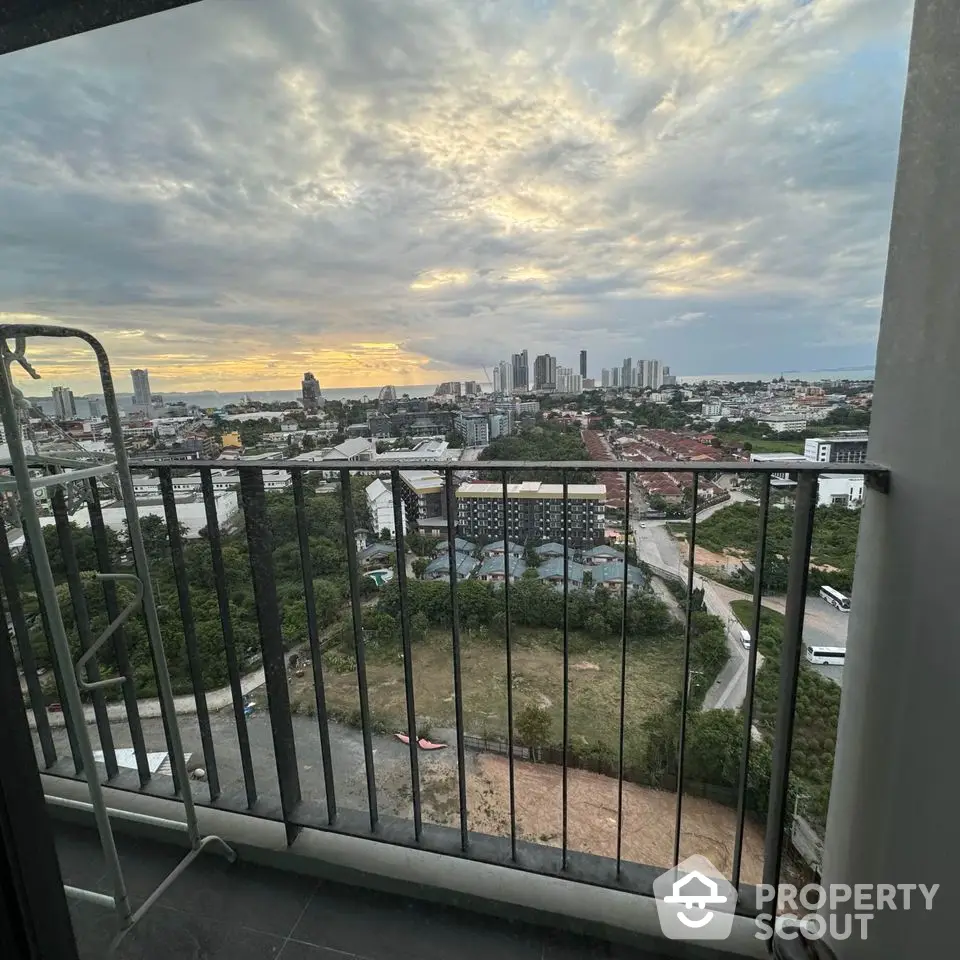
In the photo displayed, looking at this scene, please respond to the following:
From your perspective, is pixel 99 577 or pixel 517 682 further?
pixel 517 682

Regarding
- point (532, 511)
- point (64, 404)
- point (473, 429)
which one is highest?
point (64, 404)

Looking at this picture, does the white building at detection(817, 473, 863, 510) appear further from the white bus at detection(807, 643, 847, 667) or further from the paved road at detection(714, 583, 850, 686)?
the white bus at detection(807, 643, 847, 667)

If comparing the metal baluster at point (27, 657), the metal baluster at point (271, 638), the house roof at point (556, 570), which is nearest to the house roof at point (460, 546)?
the house roof at point (556, 570)

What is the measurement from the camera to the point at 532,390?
5.73 feet

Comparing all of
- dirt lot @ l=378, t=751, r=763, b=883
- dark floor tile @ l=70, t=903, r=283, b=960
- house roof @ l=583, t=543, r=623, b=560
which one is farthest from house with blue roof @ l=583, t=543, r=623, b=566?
dark floor tile @ l=70, t=903, r=283, b=960

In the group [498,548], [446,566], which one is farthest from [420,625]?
[498,548]

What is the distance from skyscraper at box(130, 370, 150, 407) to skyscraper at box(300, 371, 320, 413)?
0.50 metres

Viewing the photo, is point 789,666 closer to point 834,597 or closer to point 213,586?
point 834,597

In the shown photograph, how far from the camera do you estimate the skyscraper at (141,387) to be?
1.38 metres

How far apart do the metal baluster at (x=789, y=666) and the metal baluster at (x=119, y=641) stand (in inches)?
74.1

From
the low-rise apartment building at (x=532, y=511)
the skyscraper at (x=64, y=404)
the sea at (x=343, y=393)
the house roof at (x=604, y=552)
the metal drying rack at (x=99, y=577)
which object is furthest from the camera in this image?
the sea at (x=343, y=393)

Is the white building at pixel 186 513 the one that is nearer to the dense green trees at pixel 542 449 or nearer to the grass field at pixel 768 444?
the dense green trees at pixel 542 449

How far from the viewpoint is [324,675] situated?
1.45 m

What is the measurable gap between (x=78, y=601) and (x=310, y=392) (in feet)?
3.53
